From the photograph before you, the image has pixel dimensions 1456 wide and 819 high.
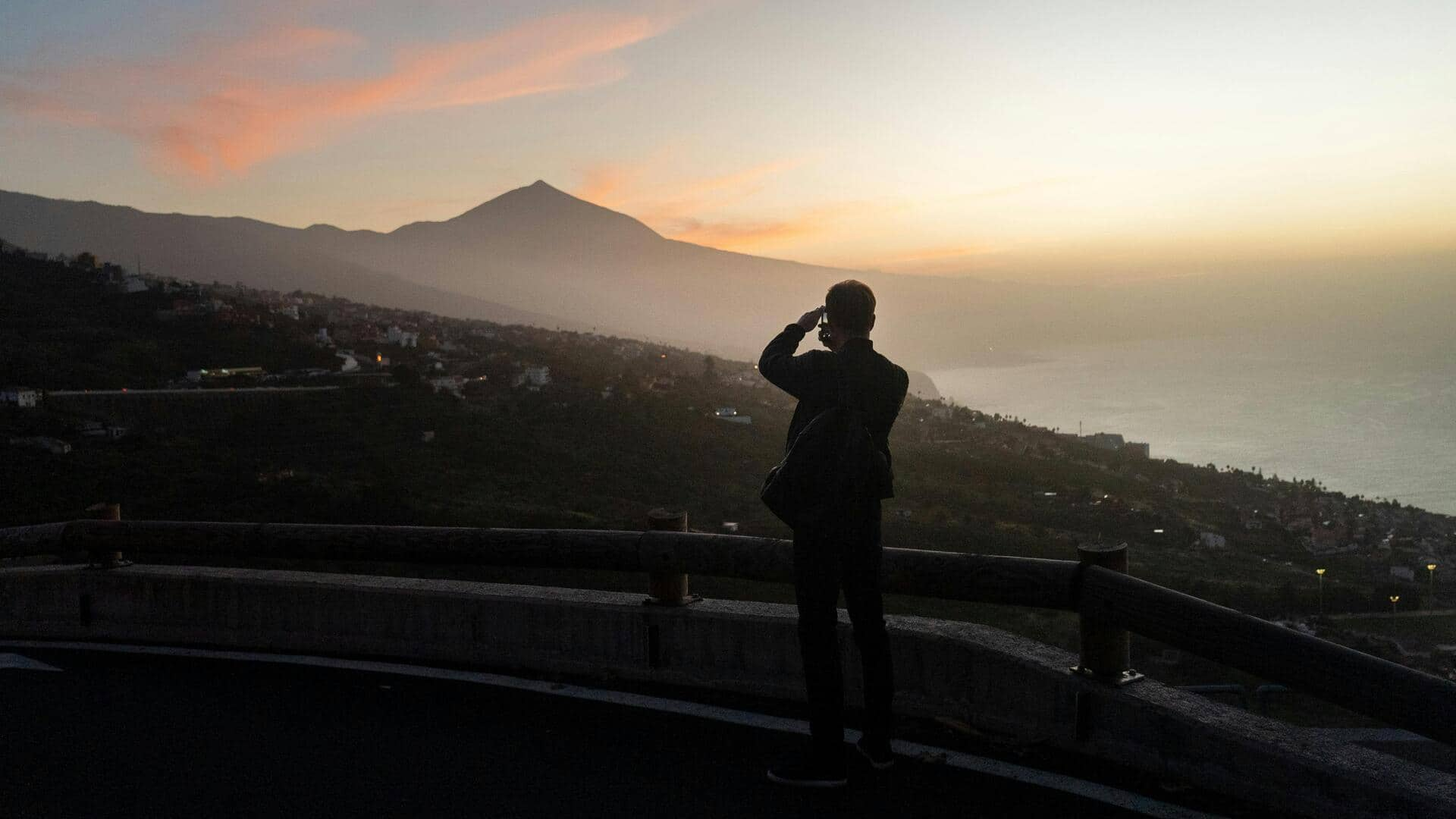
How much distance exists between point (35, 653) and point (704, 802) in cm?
486

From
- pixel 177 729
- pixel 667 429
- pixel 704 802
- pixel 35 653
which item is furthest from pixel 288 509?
pixel 704 802

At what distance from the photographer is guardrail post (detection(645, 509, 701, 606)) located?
5582 millimetres

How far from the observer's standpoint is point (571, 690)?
5.50 meters

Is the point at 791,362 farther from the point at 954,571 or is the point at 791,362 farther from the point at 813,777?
the point at 813,777

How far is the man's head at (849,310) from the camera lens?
4.07 meters

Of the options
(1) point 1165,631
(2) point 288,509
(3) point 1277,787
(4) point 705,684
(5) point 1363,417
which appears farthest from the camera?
(5) point 1363,417

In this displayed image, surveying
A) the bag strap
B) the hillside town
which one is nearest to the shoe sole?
the bag strap

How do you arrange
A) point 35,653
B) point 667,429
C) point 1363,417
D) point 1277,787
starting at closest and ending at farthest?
point 1277,787 → point 35,653 → point 667,429 → point 1363,417

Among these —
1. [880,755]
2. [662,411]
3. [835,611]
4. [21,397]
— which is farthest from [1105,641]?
[21,397]

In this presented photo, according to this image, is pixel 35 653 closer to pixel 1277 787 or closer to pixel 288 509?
pixel 1277 787

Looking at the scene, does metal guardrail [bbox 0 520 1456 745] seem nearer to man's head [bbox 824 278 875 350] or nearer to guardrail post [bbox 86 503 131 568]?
guardrail post [bbox 86 503 131 568]

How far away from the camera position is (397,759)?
4531 mm

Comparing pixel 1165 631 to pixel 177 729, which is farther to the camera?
pixel 177 729

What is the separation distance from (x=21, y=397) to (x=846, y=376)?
154ft
